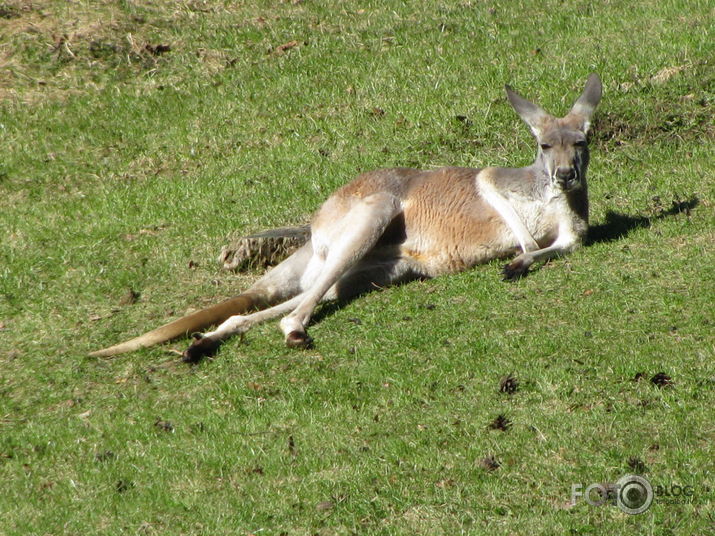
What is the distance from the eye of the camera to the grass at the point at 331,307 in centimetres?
496

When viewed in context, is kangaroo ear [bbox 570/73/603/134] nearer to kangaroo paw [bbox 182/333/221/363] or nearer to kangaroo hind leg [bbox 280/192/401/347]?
kangaroo hind leg [bbox 280/192/401/347]

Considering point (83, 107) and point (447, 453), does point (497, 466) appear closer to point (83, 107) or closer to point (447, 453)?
point (447, 453)

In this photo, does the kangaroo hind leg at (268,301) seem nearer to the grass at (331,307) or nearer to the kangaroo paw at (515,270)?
the grass at (331,307)

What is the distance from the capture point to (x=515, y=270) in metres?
7.21

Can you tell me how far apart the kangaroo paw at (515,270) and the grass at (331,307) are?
0.37 feet

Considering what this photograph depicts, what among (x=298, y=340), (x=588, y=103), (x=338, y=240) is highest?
(x=588, y=103)

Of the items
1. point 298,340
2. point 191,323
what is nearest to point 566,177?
point 298,340

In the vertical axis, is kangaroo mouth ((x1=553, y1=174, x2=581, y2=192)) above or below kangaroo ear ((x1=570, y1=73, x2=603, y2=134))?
below

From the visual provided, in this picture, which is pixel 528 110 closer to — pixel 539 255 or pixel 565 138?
pixel 565 138

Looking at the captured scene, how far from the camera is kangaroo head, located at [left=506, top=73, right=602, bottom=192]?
7.31 m

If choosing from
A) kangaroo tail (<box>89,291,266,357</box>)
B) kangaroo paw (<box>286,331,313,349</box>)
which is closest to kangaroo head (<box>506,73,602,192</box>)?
kangaroo paw (<box>286,331,313,349</box>)

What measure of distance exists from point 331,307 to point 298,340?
0.84 metres

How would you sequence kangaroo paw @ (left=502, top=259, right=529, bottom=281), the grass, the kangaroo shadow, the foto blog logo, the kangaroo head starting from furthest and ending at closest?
the kangaroo shadow → the kangaroo head → kangaroo paw @ (left=502, top=259, right=529, bottom=281) → the grass → the foto blog logo

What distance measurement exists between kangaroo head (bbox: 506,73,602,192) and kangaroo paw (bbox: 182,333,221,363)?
2815 mm
